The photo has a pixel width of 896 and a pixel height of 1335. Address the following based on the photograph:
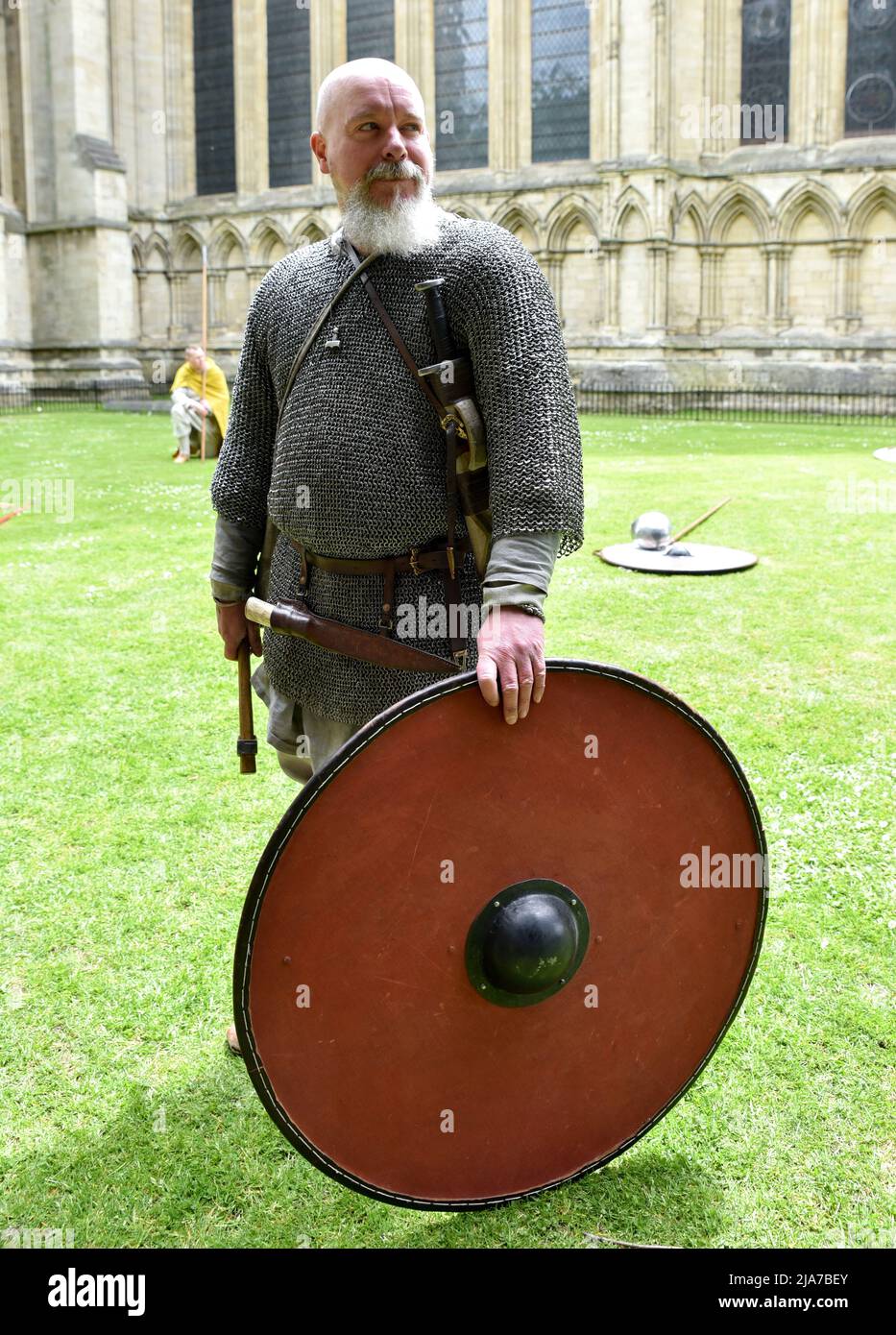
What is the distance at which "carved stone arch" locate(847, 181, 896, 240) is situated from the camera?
2406 centimetres

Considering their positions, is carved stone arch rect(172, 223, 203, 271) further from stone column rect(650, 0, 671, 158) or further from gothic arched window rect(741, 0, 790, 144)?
gothic arched window rect(741, 0, 790, 144)

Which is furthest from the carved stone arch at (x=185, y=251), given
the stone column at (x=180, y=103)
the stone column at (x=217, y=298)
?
the stone column at (x=180, y=103)

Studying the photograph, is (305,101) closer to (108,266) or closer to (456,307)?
(108,266)

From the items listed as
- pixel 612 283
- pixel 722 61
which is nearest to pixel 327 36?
pixel 722 61

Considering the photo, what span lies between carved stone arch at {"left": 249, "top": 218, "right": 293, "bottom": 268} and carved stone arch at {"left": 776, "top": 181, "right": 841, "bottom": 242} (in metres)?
12.1

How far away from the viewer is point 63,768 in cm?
450

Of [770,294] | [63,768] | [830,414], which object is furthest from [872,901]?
[770,294]

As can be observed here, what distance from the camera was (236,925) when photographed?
3307 mm

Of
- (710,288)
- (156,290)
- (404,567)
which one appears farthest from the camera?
(156,290)

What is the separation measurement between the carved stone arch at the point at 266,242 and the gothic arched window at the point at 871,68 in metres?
13.5

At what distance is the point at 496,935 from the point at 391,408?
98 centimetres

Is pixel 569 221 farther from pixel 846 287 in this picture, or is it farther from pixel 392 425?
pixel 392 425

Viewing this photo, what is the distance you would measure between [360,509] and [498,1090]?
1069mm

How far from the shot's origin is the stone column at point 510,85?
2695 centimetres
